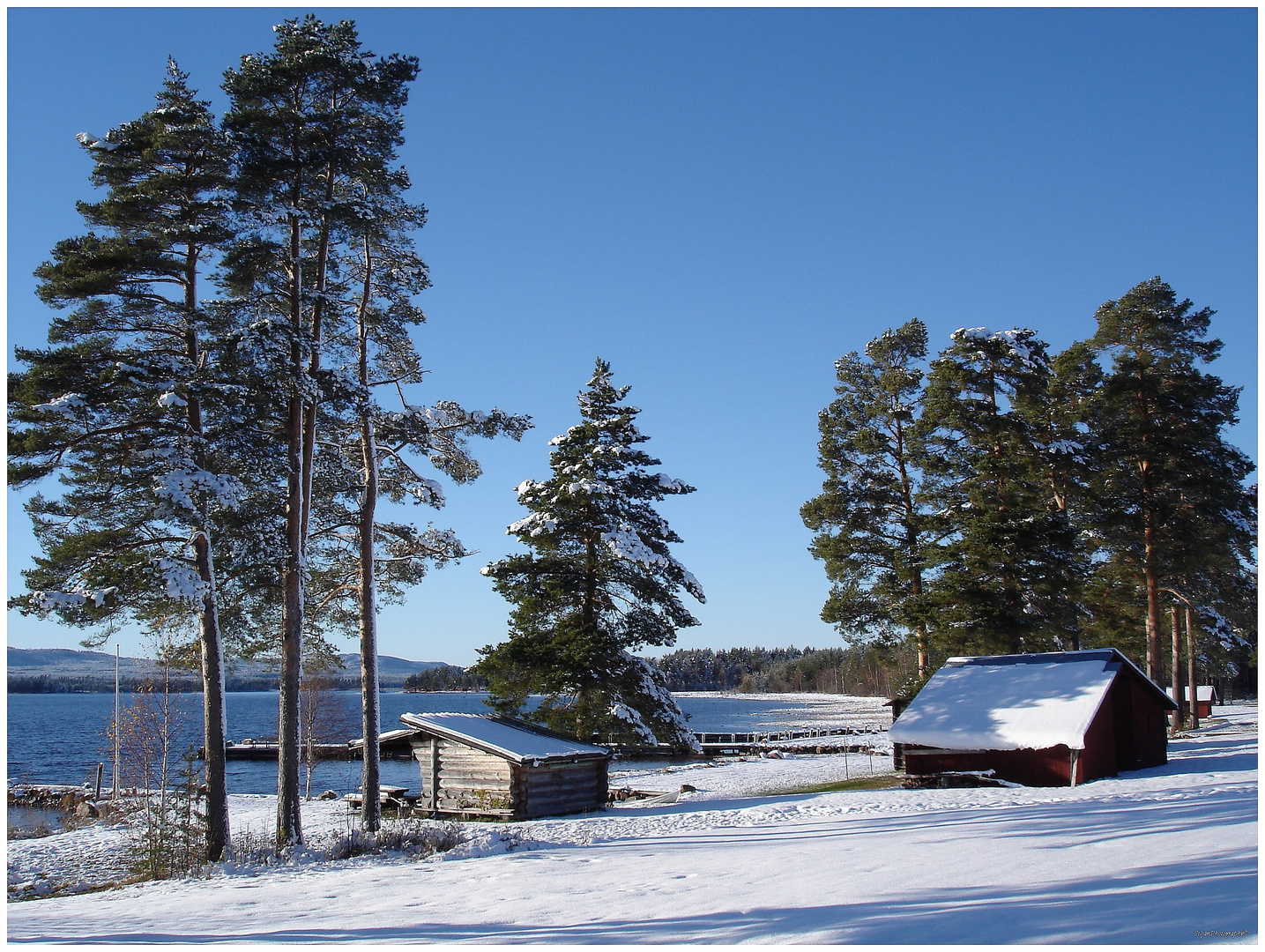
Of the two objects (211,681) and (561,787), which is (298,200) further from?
(561,787)

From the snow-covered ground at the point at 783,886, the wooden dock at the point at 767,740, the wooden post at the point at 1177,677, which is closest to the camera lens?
the snow-covered ground at the point at 783,886

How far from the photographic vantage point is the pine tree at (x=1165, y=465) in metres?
32.0

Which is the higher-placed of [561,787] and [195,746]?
[561,787]

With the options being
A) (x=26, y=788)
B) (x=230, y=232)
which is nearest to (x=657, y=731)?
(x=230, y=232)

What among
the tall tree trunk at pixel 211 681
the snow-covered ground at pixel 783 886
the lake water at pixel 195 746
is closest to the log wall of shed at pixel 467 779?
the lake water at pixel 195 746

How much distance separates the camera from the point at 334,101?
20.2 meters

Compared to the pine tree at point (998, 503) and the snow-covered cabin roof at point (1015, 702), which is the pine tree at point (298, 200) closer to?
the snow-covered cabin roof at point (1015, 702)

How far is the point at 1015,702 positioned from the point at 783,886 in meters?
18.7

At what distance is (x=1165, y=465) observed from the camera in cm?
3228

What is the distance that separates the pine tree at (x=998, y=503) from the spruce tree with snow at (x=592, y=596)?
34.4ft

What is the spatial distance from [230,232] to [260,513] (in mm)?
5907

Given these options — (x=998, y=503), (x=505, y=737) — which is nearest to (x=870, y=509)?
(x=998, y=503)

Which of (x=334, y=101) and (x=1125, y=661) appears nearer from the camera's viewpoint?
(x=334, y=101)

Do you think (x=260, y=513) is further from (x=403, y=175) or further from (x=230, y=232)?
(x=403, y=175)
